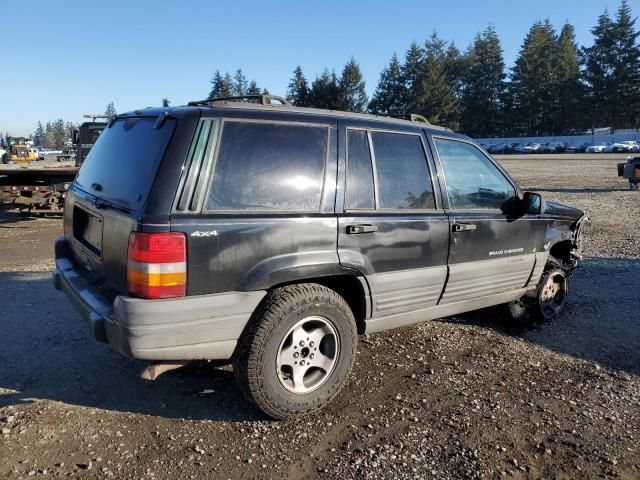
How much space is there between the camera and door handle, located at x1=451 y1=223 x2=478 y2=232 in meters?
3.92

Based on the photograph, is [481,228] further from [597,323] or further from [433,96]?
[433,96]

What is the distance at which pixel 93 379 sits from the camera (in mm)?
3771

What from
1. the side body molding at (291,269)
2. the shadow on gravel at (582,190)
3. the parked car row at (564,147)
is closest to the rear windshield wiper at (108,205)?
the side body molding at (291,269)

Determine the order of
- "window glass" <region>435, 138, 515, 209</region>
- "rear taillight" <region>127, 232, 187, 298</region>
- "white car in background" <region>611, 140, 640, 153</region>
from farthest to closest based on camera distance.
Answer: "white car in background" <region>611, 140, 640, 153</region>, "window glass" <region>435, 138, 515, 209</region>, "rear taillight" <region>127, 232, 187, 298</region>

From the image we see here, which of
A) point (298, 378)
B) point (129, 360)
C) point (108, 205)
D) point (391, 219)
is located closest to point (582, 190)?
point (391, 219)

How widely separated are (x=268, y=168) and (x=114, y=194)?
99 cm

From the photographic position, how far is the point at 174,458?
2.84 m

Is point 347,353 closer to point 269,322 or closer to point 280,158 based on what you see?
point 269,322

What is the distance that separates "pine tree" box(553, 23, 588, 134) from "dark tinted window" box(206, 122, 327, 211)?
85805mm

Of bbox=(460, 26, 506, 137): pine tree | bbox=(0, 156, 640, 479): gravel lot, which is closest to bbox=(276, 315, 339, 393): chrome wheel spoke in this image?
bbox=(0, 156, 640, 479): gravel lot

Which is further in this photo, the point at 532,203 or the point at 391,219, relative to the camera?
the point at 532,203

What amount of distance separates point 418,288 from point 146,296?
196cm

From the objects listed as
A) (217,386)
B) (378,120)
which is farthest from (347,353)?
(378,120)

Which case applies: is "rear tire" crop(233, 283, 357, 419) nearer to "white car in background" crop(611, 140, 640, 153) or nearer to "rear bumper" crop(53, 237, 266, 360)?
"rear bumper" crop(53, 237, 266, 360)
